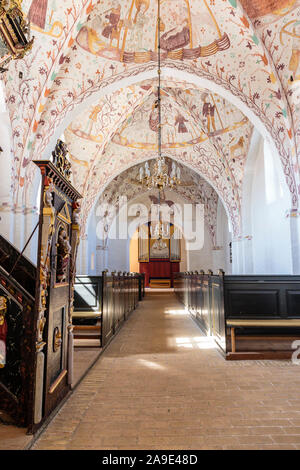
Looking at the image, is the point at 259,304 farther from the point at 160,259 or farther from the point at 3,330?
the point at 160,259

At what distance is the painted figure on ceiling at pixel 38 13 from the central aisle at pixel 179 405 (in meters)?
5.84

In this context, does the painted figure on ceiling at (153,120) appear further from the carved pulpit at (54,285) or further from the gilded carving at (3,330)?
Result: the gilded carving at (3,330)

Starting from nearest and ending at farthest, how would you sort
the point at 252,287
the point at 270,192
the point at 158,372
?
the point at 158,372
the point at 252,287
the point at 270,192

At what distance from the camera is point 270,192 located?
29.9 ft

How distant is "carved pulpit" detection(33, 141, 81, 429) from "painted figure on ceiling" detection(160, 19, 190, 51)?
18.0 ft

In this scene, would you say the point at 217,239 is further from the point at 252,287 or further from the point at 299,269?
the point at 252,287

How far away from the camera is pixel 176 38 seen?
6555mm

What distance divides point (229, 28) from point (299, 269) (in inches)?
210

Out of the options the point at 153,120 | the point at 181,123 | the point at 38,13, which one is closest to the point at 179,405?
the point at 38,13

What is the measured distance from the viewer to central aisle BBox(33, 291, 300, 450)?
187cm

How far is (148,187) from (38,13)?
4.08 metres

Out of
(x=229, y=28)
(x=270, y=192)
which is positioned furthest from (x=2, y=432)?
(x=270, y=192)

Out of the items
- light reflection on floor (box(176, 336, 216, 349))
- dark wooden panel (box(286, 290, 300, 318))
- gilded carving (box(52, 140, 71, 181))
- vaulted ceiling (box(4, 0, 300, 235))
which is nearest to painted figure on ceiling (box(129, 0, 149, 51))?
vaulted ceiling (box(4, 0, 300, 235))

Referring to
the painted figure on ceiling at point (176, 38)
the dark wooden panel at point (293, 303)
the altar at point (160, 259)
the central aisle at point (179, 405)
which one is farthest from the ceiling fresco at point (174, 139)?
the altar at point (160, 259)
